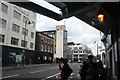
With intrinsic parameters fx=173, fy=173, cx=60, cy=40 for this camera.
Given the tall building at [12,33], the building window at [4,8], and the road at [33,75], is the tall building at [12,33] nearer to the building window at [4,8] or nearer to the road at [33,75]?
the building window at [4,8]

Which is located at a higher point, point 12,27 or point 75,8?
point 12,27

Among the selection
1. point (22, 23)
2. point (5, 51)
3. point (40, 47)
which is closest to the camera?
point (5, 51)

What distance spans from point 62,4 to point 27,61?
123ft

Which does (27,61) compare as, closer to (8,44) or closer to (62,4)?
(8,44)

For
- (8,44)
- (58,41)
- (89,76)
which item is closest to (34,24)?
(8,44)

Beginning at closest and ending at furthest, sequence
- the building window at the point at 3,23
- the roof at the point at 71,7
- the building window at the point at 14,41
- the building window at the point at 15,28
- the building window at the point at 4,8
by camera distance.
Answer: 1. the roof at the point at 71,7
2. the building window at the point at 3,23
3. the building window at the point at 4,8
4. the building window at the point at 14,41
5. the building window at the point at 15,28

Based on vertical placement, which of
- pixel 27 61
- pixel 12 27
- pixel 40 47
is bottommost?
pixel 27 61

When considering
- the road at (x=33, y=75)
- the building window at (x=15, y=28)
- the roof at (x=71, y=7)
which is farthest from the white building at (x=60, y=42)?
the roof at (x=71, y=7)

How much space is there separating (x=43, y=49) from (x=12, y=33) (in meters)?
19.3

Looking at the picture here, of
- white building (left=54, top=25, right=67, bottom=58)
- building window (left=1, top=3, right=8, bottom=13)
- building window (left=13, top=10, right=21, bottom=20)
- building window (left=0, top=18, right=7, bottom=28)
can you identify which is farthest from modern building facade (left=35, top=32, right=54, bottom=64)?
white building (left=54, top=25, right=67, bottom=58)

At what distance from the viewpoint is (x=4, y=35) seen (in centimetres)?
3462

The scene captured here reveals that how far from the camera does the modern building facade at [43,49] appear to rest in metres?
52.7

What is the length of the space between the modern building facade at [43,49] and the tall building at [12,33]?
6319 mm

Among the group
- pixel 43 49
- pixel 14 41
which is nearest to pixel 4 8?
pixel 14 41
